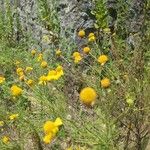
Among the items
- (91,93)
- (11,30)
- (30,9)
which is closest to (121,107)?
(91,93)

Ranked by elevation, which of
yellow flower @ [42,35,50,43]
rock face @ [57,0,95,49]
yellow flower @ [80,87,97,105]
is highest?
yellow flower @ [80,87,97,105]

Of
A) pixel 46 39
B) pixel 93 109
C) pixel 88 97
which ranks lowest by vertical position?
pixel 46 39

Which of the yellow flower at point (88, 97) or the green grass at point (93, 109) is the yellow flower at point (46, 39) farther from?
the yellow flower at point (88, 97)

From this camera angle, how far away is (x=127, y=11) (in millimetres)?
5188

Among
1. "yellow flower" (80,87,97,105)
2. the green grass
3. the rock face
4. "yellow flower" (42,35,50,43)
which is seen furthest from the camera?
"yellow flower" (42,35,50,43)

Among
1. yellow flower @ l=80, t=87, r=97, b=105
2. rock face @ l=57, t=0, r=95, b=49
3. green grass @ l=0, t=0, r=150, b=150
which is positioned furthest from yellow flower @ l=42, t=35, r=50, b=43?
yellow flower @ l=80, t=87, r=97, b=105

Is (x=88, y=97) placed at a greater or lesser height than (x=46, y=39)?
greater

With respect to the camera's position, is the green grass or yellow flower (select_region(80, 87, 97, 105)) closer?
yellow flower (select_region(80, 87, 97, 105))

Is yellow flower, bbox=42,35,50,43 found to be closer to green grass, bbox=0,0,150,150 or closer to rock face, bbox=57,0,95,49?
rock face, bbox=57,0,95,49

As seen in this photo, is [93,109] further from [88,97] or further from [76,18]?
[76,18]

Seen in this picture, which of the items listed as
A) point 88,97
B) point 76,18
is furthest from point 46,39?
point 88,97

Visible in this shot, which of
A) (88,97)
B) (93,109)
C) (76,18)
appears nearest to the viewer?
(88,97)

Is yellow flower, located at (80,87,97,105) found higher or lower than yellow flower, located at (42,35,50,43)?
higher

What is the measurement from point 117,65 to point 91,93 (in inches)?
59.4
